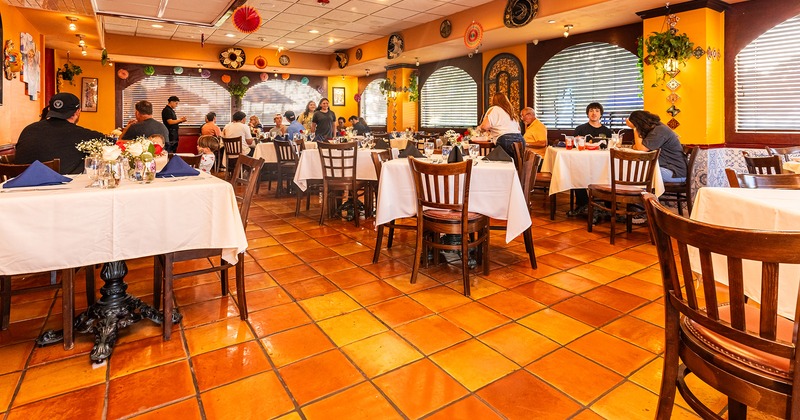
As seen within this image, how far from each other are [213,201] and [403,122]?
10211mm

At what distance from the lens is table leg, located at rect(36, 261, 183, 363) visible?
7.53ft

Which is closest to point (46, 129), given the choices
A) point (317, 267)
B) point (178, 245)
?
point (178, 245)

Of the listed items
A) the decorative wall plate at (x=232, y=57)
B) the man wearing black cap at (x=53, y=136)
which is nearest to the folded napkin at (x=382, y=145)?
the man wearing black cap at (x=53, y=136)

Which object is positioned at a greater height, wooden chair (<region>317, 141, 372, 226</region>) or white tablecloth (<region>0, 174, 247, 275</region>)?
wooden chair (<region>317, 141, 372, 226</region>)

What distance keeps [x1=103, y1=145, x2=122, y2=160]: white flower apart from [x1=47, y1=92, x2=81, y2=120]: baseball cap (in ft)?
3.60

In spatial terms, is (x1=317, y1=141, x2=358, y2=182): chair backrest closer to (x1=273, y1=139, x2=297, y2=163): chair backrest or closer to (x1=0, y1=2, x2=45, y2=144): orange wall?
(x1=273, y1=139, x2=297, y2=163): chair backrest

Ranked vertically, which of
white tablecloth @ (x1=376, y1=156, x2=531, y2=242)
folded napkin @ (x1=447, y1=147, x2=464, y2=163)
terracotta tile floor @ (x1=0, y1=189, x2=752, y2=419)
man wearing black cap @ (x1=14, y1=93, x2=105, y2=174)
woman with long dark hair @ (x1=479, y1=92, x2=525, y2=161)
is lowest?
terracotta tile floor @ (x1=0, y1=189, x2=752, y2=419)

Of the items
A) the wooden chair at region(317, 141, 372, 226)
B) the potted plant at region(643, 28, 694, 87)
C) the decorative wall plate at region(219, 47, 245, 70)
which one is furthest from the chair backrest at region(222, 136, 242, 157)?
the potted plant at region(643, 28, 694, 87)

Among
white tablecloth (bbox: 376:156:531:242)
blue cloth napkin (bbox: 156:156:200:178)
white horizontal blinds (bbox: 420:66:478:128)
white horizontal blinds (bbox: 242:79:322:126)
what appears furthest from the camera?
white horizontal blinds (bbox: 242:79:322:126)

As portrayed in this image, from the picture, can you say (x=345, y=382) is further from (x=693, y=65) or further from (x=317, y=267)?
(x=693, y=65)

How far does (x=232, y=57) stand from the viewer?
11.6m

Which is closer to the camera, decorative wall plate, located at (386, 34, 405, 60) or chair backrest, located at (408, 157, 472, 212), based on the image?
chair backrest, located at (408, 157, 472, 212)

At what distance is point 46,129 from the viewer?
3.11 m

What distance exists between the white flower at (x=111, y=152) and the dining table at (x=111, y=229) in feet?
0.51
